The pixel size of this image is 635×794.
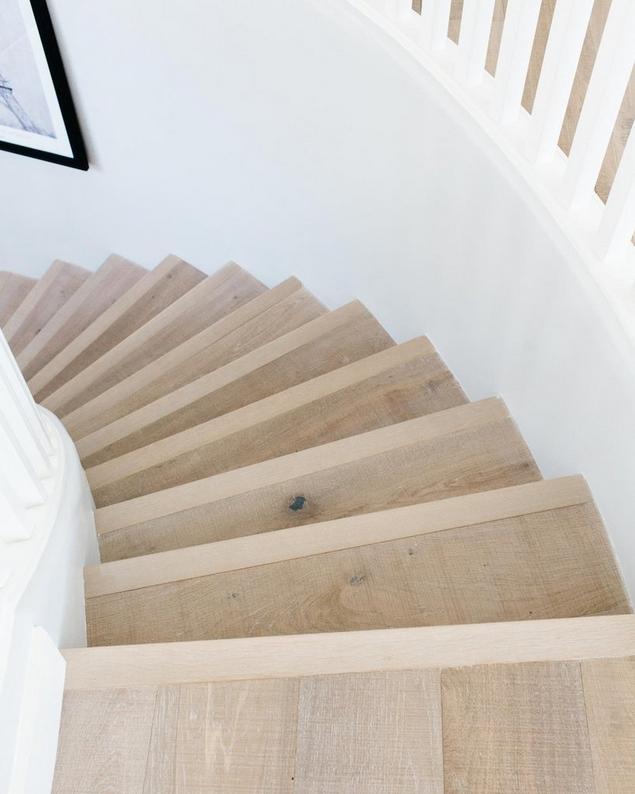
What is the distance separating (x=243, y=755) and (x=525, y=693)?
418mm

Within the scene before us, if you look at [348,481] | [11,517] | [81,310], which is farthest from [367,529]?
[81,310]

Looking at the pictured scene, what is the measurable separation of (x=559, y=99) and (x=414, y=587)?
977 millimetres

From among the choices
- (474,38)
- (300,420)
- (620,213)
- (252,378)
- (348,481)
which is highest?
(474,38)

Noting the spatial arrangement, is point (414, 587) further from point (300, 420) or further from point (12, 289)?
point (12, 289)

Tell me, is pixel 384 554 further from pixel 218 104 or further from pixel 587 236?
pixel 218 104

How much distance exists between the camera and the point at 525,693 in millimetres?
1121

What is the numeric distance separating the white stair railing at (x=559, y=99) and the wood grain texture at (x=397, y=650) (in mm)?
554

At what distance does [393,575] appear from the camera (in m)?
1.57

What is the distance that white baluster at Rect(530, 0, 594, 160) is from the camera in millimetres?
1352

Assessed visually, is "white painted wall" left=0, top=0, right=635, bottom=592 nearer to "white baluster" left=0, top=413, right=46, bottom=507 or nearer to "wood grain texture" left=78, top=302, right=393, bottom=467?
"wood grain texture" left=78, top=302, right=393, bottom=467

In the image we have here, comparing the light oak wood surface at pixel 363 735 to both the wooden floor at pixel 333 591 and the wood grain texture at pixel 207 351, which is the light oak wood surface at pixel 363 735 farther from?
the wood grain texture at pixel 207 351

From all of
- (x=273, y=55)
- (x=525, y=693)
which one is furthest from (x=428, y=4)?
(x=525, y=693)

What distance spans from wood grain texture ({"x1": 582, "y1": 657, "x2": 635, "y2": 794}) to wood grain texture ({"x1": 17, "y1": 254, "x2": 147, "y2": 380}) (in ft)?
10.4

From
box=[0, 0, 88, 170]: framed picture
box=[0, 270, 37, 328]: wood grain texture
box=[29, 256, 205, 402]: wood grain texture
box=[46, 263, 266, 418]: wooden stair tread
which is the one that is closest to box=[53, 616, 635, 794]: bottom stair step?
→ box=[46, 263, 266, 418]: wooden stair tread
